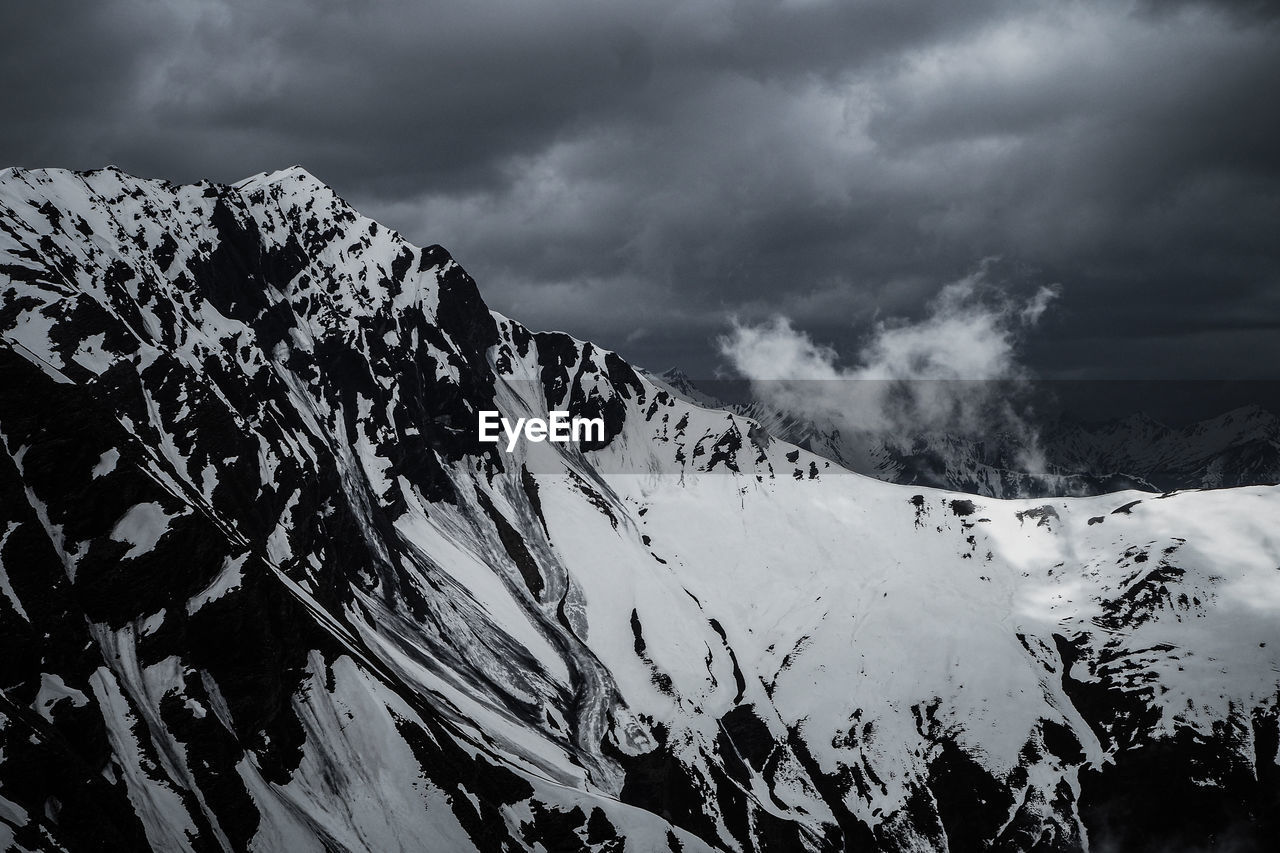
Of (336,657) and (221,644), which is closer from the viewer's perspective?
(221,644)

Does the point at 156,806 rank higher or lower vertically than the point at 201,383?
lower

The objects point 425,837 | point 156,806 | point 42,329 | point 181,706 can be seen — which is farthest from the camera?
point 42,329

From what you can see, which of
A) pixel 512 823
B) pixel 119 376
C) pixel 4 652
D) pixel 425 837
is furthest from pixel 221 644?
pixel 119 376

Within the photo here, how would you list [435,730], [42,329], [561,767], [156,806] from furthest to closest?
[561,767] → [42,329] → [435,730] → [156,806]

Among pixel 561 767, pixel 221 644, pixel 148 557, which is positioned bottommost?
pixel 561 767

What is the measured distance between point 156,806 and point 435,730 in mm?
38199

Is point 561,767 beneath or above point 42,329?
beneath

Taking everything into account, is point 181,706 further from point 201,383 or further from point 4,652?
point 201,383

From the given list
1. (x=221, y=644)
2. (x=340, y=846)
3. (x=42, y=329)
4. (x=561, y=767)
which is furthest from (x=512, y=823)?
(x=42, y=329)

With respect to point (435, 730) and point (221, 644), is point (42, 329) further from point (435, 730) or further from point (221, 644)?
point (435, 730)

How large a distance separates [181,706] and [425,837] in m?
31.4

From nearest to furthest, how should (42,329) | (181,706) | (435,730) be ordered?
(181,706) → (435,730) → (42,329)

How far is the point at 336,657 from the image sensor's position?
115 meters

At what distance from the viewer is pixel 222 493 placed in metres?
150
